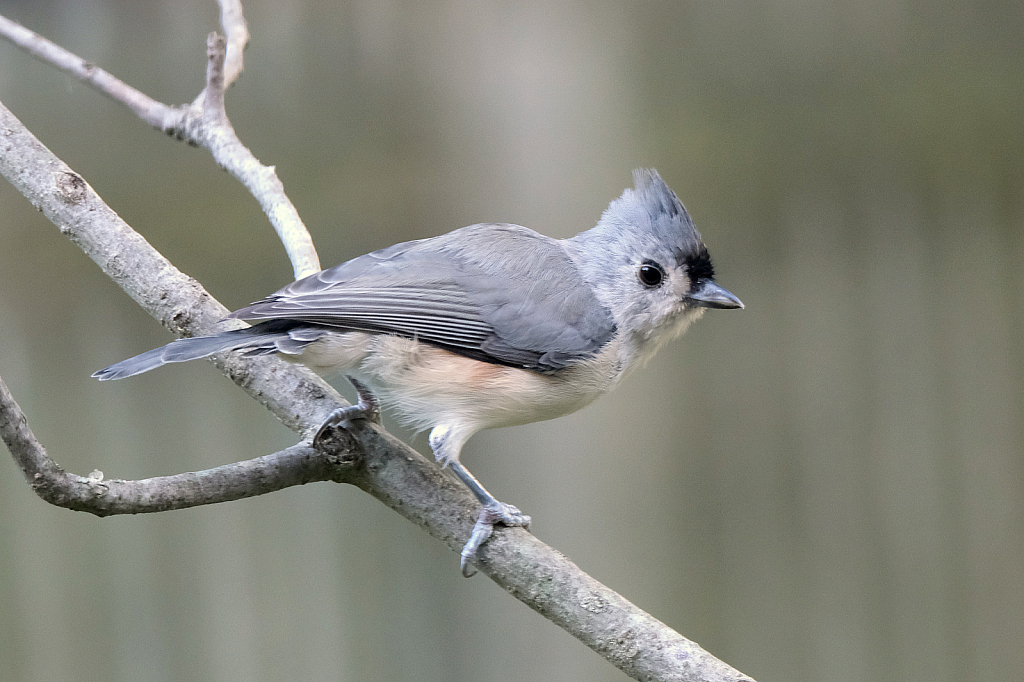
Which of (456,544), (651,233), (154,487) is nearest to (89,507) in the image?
(154,487)

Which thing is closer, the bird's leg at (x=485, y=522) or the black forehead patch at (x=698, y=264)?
the bird's leg at (x=485, y=522)

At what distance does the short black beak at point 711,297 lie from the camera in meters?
1.46

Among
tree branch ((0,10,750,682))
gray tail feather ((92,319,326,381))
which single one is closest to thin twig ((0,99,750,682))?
tree branch ((0,10,750,682))

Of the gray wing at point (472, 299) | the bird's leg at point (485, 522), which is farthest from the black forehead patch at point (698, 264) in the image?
the bird's leg at point (485, 522)

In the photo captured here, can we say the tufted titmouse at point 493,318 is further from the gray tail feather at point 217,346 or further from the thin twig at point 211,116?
the thin twig at point 211,116

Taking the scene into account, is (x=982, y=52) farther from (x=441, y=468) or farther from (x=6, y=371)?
(x=6, y=371)

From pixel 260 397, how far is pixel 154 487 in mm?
331

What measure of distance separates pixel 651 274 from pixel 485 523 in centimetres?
56

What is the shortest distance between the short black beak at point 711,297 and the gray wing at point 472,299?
0.17 m

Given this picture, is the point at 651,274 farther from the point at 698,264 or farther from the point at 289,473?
the point at 289,473

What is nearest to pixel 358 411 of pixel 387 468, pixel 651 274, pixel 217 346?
pixel 387 468

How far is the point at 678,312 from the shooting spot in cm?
151

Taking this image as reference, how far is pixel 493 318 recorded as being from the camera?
4.62 feet

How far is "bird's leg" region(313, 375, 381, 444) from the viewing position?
1.25 metres
